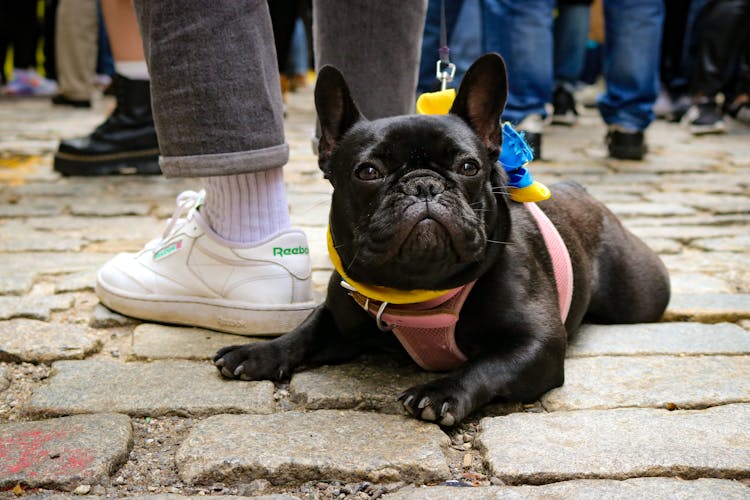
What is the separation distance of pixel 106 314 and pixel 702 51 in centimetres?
640

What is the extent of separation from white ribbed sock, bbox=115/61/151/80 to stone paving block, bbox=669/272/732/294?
286cm

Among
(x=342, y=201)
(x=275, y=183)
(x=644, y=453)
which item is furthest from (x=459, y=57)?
(x=644, y=453)

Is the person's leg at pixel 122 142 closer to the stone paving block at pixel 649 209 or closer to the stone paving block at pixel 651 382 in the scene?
the stone paving block at pixel 649 209

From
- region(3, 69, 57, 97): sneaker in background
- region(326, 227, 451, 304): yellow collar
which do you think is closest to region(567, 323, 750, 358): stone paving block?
region(326, 227, 451, 304): yellow collar

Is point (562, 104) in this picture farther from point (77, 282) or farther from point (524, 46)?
point (77, 282)

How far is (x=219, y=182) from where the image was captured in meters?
2.22

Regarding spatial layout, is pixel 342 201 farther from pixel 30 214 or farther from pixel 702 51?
pixel 702 51

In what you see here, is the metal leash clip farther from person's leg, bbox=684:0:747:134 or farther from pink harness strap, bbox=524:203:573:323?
person's leg, bbox=684:0:747:134

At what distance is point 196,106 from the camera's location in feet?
6.63

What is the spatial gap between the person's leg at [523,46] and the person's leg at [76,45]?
180 inches

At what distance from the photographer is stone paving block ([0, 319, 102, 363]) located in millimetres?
2002

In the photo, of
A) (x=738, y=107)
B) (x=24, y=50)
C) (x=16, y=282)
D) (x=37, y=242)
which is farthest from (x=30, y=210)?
(x=24, y=50)

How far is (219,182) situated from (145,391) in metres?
0.66

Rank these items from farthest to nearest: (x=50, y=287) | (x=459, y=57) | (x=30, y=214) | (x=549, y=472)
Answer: (x=459, y=57), (x=30, y=214), (x=50, y=287), (x=549, y=472)
